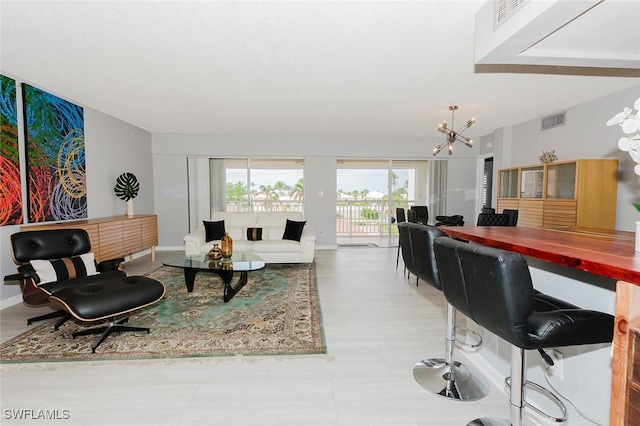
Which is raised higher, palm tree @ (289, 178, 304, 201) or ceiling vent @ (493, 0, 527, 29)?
ceiling vent @ (493, 0, 527, 29)

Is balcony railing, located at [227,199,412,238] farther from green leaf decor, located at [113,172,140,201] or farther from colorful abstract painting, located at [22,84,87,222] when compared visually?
colorful abstract painting, located at [22,84,87,222]

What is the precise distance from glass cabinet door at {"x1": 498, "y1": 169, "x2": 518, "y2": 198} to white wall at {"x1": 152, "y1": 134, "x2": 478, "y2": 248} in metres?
1.42

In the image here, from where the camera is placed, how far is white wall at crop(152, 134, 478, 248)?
6551 mm

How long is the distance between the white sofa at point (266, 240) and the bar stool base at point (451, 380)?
9.50ft

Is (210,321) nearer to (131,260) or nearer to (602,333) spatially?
(602,333)

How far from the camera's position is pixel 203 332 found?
264cm

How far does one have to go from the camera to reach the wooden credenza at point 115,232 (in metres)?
3.74

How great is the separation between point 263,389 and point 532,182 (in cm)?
509

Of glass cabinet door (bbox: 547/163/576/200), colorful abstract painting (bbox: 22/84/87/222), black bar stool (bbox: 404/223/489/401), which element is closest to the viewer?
black bar stool (bbox: 404/223/489/401)

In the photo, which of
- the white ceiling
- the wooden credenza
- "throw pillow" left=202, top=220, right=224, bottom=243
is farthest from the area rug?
the white ceiling

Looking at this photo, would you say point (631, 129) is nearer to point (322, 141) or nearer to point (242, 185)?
point (322, 141)

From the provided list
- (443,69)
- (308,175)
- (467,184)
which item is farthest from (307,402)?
(467,184)

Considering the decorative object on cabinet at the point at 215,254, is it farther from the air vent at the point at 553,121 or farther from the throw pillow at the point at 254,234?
the air vent at the point at 553,121

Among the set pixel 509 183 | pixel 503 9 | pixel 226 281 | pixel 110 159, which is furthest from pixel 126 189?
pixel 509 183
